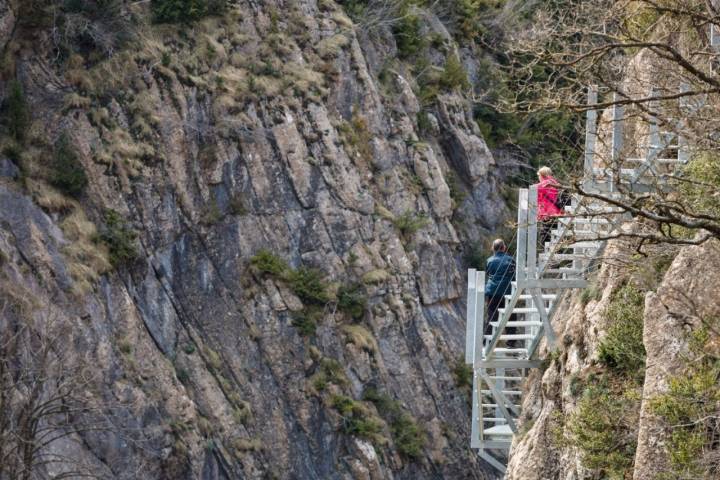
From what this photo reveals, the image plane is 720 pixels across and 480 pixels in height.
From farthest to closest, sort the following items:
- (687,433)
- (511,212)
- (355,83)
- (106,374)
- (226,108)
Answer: (511,212), (355,83), (226,108), (106,374), (687,433)

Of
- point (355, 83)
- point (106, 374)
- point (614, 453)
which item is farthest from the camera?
point (355, 83)

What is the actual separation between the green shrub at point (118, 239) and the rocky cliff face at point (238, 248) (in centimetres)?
5

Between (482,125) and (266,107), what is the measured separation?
9.61m

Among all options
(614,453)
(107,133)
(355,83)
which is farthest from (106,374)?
(614,453)

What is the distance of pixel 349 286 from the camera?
107 feet

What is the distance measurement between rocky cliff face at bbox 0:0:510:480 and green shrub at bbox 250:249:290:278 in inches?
2.0

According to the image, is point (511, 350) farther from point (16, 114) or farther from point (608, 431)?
point (16, 114)

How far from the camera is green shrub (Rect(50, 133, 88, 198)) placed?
2873 centimetres

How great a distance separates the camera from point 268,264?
103ft

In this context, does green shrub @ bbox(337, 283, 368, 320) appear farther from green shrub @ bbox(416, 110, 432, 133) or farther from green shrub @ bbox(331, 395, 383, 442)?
green shrub @ bbox(416, 110, 432, 133)

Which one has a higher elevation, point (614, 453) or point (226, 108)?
point (226, 108)

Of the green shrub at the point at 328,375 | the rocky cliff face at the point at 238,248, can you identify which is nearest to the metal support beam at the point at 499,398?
the rocky cliff face at the point at 238,248

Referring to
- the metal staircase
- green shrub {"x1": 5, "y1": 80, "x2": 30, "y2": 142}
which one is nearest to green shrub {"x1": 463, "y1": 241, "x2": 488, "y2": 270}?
green shrub {"x1": 5, "y1": 80, "x2": 30, "y2": 142}

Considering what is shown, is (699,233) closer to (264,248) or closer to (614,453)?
(614,453)
